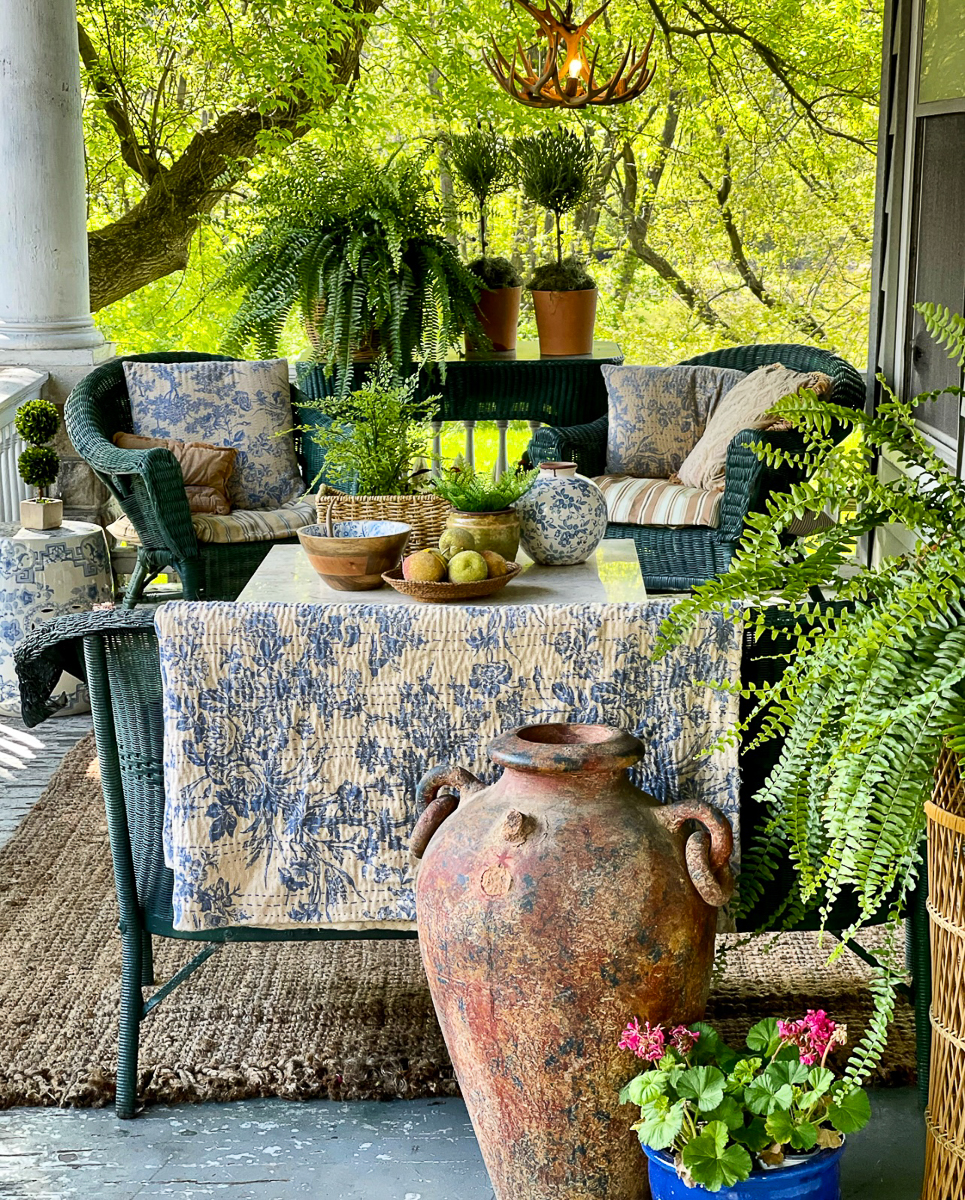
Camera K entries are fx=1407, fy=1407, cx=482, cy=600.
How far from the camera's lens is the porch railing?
4516 millimetres

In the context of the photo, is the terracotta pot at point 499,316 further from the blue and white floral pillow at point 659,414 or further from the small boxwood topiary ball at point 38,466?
the small boxwood topiary ball at point 38,466

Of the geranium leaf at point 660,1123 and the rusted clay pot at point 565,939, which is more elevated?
the rusted clay pot at point 565,939

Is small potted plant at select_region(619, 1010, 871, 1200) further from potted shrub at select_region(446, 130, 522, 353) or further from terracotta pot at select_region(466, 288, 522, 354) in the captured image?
terracotta pot at select_region(466, 288, 522, 354)

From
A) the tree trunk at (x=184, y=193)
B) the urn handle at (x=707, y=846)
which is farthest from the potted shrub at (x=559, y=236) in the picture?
the urn handle at (x=707, y=846)

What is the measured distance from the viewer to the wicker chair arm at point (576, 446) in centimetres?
447

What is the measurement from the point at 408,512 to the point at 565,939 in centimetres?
146

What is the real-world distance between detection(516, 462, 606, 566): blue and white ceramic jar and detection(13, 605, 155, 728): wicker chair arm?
3.30 ft

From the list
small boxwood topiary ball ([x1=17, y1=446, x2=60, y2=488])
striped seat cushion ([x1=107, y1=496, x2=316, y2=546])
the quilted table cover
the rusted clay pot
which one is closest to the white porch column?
small boxwood topiary ball ([x1=17, y1=446, x2=60, y2=488])

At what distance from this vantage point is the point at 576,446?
4516mm

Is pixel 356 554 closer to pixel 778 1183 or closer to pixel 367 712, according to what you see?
→ pixel 367 712

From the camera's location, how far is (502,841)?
1706 millimetres

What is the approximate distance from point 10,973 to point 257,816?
903mm

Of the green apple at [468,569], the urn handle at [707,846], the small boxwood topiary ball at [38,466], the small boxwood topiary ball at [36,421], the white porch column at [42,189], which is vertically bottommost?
the urn handle at [707,846]

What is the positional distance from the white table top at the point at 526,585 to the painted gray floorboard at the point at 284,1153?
86 centimetres
